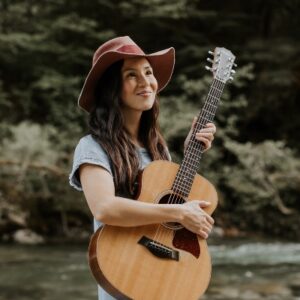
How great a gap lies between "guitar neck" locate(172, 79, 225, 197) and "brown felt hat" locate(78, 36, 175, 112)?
0.19 m

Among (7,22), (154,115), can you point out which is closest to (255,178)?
(7,22)

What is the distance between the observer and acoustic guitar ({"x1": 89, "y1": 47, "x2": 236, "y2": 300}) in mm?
1912

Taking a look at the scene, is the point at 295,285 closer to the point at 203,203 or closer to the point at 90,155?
the point at 203,203

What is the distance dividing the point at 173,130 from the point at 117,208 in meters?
10.1

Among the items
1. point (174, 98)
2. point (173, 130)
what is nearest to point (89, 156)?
point (173, 130)

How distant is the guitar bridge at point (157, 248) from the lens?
6.47 ft

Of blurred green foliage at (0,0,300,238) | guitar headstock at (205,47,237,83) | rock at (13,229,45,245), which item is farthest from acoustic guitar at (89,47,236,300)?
rock at (13,229,45,245)

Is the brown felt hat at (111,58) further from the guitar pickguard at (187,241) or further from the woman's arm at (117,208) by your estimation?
the guitar pickguard at (187,241)

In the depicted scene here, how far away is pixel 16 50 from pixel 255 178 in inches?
250

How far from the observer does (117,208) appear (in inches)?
73.7

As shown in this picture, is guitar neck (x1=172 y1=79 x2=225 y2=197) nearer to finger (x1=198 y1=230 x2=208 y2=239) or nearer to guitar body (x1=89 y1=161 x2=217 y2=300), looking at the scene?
guitar body (x1=89 y1=161 x2=217 y2=300)

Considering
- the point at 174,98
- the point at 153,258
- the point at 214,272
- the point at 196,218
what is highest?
the point at 196,218

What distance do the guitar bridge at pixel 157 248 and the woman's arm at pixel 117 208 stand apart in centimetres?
8

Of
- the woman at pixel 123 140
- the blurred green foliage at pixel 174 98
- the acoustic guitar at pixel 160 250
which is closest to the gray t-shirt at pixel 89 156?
the woman at pixel 123 140
